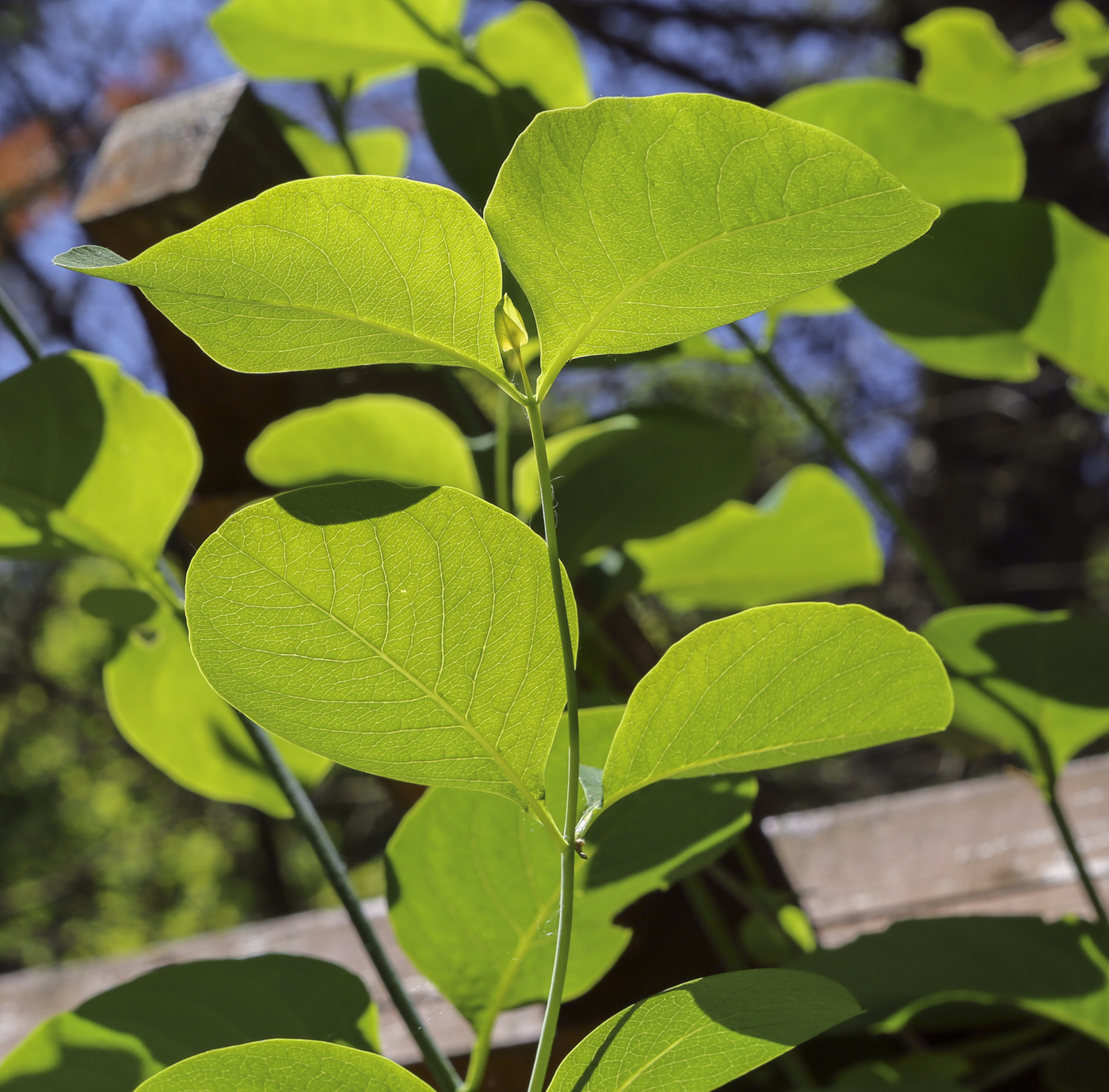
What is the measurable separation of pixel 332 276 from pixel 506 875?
226 millimetres

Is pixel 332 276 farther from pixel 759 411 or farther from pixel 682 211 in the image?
pixel 759 411

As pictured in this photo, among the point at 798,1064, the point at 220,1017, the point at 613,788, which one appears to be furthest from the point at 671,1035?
the point at 798,1064

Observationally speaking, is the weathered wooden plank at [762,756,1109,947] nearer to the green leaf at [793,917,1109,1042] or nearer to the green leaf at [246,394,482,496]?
the green leaf at [793,917,1109,1042]

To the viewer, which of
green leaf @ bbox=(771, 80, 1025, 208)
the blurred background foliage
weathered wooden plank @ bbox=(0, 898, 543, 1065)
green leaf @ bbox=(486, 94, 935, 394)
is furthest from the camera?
the blurred background foliage

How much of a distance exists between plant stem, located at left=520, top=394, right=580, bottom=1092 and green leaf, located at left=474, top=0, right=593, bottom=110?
34 centimetres

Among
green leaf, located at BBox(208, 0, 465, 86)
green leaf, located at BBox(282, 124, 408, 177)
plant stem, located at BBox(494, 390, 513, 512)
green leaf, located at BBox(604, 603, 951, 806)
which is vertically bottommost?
plant stem, located at BBox(494, 390, 513, 512)

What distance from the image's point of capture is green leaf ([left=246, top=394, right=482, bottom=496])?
1.60 ft

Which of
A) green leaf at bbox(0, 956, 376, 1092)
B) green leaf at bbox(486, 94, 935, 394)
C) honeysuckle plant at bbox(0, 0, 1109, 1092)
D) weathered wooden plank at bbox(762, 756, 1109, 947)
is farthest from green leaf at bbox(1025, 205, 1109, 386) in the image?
green leaf at bbox(0, 956, 376, 1092)

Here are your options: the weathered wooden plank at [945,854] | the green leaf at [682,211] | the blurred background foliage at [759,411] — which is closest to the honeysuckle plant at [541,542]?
the green leaf at [682,211]

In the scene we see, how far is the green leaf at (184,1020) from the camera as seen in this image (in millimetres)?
324

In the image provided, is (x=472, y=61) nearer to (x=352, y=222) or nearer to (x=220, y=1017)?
(x=352, y=222)

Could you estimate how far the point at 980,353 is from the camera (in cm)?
51

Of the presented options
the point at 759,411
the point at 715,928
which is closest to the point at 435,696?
the point at 715,928

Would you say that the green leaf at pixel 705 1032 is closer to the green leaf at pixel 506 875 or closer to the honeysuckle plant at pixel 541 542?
the honeysuckle plant at pixel 541 542
